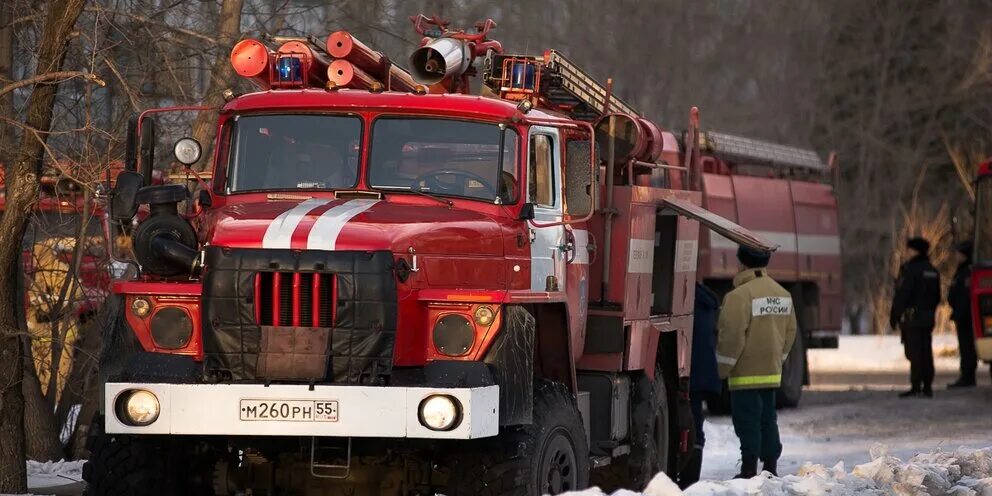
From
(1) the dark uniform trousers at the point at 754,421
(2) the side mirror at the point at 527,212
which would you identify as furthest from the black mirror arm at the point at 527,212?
(1) the dark uniform trousers at the point at 754,421

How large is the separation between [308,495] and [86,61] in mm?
5035

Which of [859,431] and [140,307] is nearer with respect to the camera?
[140,307]

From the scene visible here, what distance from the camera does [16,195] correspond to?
11453 mm

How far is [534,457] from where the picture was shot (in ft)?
30.7

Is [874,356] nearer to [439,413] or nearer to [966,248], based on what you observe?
[966,248]

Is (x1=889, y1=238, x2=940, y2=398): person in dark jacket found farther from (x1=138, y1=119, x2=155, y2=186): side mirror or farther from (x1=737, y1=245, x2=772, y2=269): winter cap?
(x1=138, y1=119, x2=155, y2=186): side mirror

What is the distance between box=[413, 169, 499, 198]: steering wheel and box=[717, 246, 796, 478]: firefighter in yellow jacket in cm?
361

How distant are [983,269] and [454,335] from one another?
1626cm

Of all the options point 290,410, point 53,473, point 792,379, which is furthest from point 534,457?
point 792,379

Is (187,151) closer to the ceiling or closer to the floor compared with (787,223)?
closer to the floor

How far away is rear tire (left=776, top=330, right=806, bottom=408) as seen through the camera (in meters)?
22.6

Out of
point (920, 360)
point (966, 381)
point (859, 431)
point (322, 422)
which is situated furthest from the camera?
point (966, 381)

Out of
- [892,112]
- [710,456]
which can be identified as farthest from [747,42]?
[710,456]

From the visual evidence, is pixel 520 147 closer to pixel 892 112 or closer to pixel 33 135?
pixel 33 135
